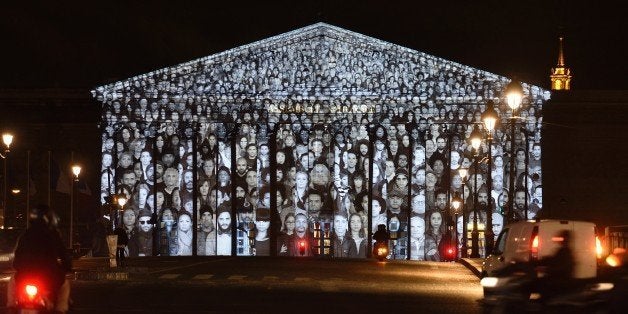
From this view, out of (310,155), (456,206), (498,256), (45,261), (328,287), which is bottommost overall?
(328,287)

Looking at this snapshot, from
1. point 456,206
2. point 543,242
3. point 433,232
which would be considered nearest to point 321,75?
point 433,232

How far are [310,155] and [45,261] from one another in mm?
67593

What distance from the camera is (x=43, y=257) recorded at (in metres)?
19.2

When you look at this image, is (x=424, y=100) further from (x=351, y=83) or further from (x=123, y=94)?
(x=123, y=94)

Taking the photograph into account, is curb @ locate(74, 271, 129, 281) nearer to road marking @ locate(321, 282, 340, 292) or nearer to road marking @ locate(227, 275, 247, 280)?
road marking @ locate(227, 275, 247, 280)

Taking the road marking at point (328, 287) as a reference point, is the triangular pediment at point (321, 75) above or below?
above

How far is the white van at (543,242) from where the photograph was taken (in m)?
29.5

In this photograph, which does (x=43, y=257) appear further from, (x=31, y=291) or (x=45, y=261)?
(x=31, y=291)

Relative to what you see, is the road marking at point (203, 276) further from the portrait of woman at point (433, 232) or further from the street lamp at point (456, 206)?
the portrait of woman at point (433, 232)

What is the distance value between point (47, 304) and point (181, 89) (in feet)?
215

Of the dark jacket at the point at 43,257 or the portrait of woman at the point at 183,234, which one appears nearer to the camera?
the dark jacket at the point at 43,257

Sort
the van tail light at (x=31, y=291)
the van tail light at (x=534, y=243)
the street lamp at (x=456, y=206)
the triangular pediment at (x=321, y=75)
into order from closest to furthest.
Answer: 1. the van tail light at (x=31, y=291)
2. the van tail light at (x=534, y=243)
3. the street lamp at (x=456, y=206)
4. the triangular pediment at (x=321, y=75)

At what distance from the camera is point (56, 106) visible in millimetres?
86938

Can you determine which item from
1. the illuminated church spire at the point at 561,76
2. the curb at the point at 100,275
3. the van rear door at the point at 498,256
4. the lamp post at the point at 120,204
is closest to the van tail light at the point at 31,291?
the van rear door at the point at 498,256
